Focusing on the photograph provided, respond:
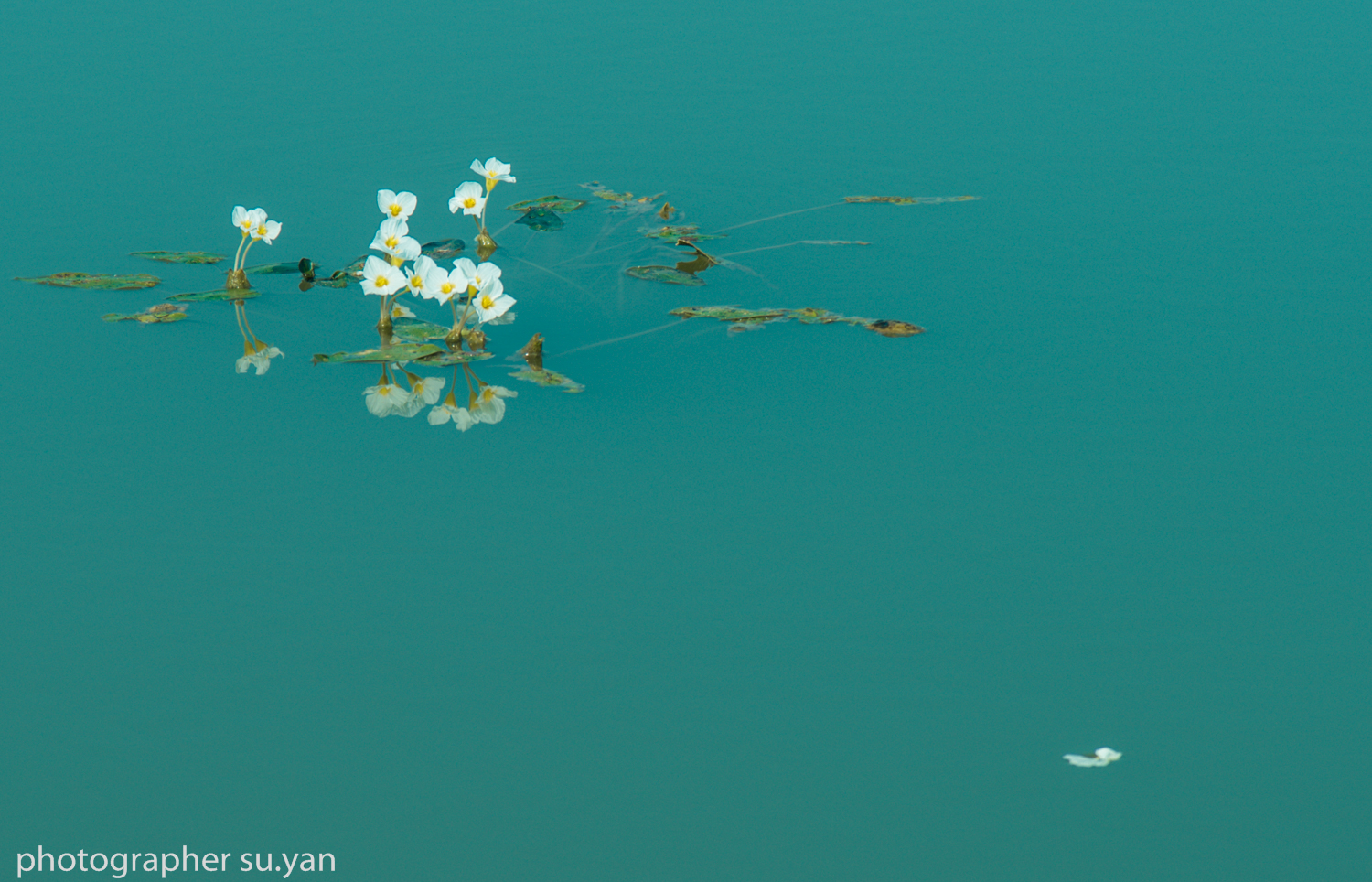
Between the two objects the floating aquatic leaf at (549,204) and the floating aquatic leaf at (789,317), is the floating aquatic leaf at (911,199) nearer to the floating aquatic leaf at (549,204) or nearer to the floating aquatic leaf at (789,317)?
the floating aquatic leaf at (789,317)

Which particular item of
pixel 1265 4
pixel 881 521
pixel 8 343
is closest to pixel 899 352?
pixel 881 521

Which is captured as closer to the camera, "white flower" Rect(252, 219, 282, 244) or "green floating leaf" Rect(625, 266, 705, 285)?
"white flower" Rect(252, 219, 282, 244)

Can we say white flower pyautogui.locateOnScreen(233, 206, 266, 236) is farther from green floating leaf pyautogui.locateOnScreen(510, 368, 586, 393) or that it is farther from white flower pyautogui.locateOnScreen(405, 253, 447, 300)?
green floating leaf pyautogui.locateOnScreen(510, 368, 586, 393)

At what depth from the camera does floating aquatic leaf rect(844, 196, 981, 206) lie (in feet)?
16.8

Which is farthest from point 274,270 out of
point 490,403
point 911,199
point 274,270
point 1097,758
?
point 1097,758

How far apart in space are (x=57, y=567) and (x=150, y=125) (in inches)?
134

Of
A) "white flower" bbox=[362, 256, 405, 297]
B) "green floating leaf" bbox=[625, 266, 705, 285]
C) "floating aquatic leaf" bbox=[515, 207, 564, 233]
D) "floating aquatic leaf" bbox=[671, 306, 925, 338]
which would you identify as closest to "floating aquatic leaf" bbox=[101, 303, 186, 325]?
"white flower" bbox=[362, 256, 405, 297]

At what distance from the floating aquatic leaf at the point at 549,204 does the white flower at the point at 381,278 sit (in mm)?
1166

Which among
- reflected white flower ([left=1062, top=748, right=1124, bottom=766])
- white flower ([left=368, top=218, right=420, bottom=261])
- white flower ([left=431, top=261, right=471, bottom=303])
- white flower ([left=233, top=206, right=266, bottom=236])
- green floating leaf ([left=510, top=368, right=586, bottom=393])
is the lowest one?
reflected white flower ([left=1062, top=748, right=1124, bottom=766])

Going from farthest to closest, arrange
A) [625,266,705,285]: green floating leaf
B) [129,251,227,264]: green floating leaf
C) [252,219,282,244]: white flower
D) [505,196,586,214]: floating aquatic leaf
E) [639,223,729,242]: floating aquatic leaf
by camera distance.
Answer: [505,196,586,214]: floating aquatic leaf
[639,223,729,242]: floating aquatic leaf
[129,251,227,264]: green floating leaf
[625,266,705,285]: green floating leaf
[252,219,282,244]: white flower

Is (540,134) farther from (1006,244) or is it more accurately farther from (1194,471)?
(1194,471)

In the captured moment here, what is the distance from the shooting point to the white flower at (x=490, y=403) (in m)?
3.78

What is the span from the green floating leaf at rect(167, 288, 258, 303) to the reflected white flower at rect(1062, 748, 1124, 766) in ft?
10.6

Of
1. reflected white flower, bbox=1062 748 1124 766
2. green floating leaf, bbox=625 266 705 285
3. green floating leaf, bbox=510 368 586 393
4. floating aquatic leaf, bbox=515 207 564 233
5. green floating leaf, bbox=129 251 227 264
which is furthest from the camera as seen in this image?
floating aquatic leaf, bbox=515 207 564 233
